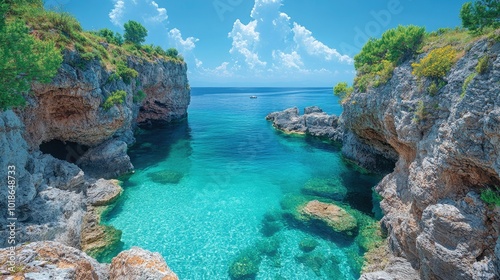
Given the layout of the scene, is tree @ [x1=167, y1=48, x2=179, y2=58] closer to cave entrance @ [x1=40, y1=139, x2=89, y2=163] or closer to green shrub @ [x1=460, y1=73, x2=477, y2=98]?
cave entrance @ [x1=40, y1=139, x2=89, y2=163]

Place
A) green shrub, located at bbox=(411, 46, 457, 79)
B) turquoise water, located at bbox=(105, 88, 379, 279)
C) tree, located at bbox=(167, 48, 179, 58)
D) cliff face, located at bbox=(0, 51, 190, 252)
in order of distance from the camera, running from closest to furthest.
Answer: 1. green shrub, located at bbox=(411, 46, 457, 79)
2. cliff face, located at bbox=(0, 51, 190, 252)
3. turquoise water, located at bbox=(105, 88, 379, 279)
4. tree, located at bbox=(167, 48, 179, 58)

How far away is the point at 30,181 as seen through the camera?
563 inches

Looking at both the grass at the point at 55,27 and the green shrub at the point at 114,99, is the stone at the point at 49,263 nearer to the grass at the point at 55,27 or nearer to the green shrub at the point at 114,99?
the grass at the point at 55,27

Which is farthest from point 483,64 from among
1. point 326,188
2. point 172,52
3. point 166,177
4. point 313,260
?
point 172,52

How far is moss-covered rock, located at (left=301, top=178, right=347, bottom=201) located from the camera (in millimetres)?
22297

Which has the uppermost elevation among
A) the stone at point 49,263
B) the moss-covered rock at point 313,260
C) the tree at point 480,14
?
the tree at point 480,14

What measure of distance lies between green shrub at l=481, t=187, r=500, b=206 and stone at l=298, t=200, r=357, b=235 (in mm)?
8452

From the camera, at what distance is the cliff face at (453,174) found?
966cm

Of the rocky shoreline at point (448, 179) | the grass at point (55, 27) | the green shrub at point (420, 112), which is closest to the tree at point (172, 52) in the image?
the grass at point (55, 27)

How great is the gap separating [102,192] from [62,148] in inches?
353

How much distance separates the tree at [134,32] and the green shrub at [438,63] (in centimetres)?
4465

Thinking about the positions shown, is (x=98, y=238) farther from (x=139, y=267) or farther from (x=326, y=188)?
(x=326, y=188)

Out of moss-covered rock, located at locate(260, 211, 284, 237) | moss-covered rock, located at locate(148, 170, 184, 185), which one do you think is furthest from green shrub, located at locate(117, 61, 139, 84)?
moss-covered rock, located at locate(260, 211, 284, 237)

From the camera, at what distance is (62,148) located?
24.6 meters
